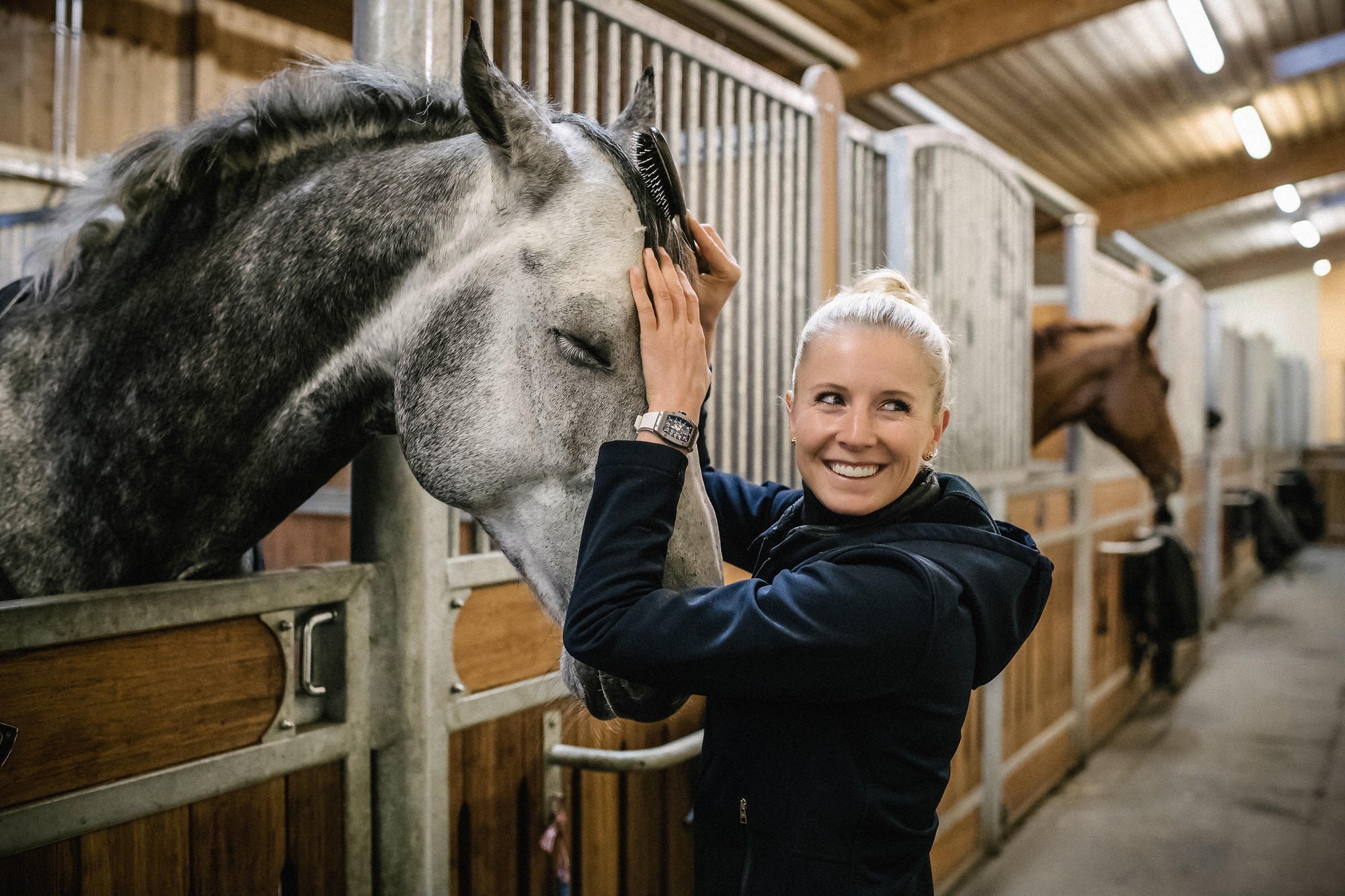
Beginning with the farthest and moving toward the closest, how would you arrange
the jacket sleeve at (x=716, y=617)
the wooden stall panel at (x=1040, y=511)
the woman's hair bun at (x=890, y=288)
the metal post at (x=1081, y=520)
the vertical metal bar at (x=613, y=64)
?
1. the metal post at (x=1081, y=520)
2. the wooden stall panel at (x=1040, y=511)
3. the vertical metal bar at (x=613, y=64)
4. the woman's hair bun at (x=890, y=288)
5. the jacket sleeve at (x=716, y=617)

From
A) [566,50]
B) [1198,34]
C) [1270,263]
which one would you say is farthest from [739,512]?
[1270,263]

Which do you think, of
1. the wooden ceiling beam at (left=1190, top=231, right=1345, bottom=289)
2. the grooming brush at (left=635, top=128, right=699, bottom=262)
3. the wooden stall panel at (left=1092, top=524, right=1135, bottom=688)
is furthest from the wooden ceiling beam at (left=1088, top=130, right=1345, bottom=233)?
the grooming brush at (left=635, top=128, right=699, bottom=262)

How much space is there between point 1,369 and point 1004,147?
7954mm

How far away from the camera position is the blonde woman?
2.60 feet

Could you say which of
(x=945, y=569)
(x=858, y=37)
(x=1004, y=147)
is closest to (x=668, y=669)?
(x=945, y=569)

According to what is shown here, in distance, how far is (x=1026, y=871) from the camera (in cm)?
285

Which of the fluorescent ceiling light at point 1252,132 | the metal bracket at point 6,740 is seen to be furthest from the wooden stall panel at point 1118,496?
the fluorescent ceiling light at point 1252,132

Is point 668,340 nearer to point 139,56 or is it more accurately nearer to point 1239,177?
point 139,56

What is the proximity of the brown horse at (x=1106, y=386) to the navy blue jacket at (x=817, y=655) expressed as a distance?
117 inches

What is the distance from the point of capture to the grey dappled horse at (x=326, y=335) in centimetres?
87

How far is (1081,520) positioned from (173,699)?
350cm

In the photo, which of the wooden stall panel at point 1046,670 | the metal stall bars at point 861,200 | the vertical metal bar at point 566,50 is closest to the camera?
the vertical metal bar at point 566,50

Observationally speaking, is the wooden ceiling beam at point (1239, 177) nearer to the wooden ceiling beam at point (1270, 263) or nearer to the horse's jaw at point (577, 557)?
the wooden ceiling beam at point (1270, 263)

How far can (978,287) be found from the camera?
8.76ft
